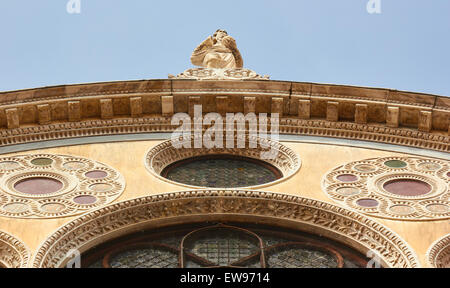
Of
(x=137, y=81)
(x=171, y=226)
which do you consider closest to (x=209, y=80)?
(x=137, y=81)

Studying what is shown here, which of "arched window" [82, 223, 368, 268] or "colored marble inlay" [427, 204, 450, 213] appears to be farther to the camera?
"colored marble inlay" [427, 204, 450, 213]

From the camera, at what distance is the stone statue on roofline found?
21156 millimetres

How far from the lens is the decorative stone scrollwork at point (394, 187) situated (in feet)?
53.4

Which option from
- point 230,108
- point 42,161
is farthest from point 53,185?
point 230,108

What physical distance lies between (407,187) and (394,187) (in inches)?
8.5

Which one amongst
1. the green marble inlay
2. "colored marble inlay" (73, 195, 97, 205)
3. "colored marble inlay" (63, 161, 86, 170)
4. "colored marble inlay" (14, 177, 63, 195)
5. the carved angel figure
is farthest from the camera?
the carved angel figure

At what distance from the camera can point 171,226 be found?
16.1m

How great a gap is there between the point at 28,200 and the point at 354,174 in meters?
5.57

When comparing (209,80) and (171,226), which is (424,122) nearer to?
(209,80)

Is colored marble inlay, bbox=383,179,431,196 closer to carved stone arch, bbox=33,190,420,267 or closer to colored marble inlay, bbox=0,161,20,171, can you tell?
carved stone arch, bbox=33,190,420,267

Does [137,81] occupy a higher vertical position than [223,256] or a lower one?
higher

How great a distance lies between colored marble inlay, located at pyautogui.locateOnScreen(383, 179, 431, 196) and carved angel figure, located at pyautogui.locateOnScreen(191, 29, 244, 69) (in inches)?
225

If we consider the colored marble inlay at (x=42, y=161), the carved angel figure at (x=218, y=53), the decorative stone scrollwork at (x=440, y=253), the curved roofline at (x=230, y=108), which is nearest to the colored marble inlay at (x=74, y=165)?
the colored marble inlay at (x=42, y=161)

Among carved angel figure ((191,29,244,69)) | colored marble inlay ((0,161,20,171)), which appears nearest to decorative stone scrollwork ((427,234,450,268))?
colored marble inlay ((0,161,20,171))
